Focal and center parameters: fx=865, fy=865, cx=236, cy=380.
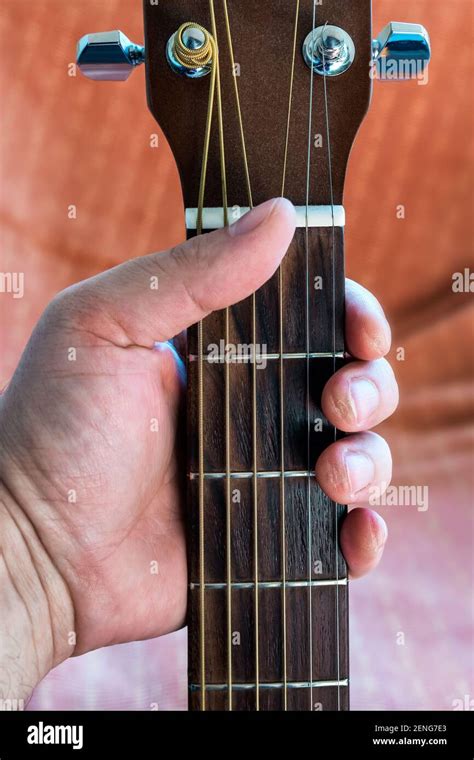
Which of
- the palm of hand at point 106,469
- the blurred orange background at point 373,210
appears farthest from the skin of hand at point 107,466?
the blurred orange background at point 373,210

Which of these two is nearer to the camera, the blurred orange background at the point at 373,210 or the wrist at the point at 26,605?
the wrist at the point at 26,605

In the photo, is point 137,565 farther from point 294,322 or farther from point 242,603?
point 294,322

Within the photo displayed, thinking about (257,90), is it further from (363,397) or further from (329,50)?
(363,397)

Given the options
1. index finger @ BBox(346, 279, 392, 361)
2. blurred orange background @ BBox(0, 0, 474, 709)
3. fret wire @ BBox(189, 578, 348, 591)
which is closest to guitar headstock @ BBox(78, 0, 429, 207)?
index finger @ BBox(346, 279, 392, 361)

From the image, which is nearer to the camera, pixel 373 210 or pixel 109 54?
pixel 109 54

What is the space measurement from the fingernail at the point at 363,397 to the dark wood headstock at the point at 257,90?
0.15m

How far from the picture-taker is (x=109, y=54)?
629mm

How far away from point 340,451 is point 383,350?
3.7 inches

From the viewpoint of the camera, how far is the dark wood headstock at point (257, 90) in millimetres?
616

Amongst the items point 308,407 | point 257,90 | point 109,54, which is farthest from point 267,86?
point 308,407

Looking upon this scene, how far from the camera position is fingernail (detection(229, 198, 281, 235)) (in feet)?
1.83

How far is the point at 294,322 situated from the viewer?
24.8 inches

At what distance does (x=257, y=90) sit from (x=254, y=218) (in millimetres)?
117

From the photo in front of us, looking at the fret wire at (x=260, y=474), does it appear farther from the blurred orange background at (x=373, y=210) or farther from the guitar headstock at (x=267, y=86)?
the blurred orange background at (x=373, y=210)
